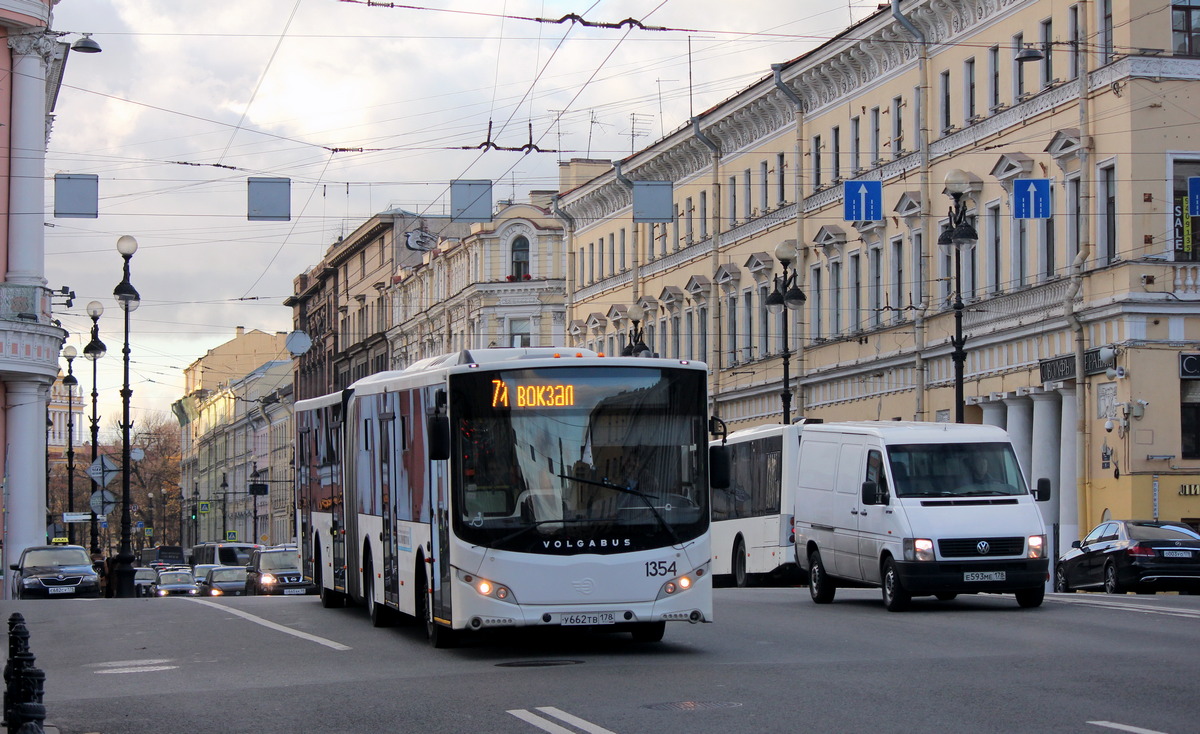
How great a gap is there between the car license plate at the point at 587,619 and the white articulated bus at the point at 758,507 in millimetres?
13065

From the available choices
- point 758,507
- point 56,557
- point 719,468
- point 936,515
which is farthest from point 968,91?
point 719,468

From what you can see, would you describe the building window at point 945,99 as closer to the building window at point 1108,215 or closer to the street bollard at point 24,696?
the building window at point 1108,215

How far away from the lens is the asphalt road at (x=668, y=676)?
38.2 feet

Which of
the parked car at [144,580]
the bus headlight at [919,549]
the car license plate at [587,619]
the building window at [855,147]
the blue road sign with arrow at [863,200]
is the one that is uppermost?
the building window at [855,147]

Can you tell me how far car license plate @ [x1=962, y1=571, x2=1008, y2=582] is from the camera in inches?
855

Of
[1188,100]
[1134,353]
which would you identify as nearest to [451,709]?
[1134,353]

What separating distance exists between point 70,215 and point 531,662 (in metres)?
19.3

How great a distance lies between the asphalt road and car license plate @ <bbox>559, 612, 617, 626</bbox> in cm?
35

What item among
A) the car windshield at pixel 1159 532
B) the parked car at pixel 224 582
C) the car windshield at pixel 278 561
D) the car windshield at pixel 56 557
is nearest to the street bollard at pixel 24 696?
the car windshield at pixel 1159 532

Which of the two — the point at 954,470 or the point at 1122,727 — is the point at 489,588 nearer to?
the point at 1122,727

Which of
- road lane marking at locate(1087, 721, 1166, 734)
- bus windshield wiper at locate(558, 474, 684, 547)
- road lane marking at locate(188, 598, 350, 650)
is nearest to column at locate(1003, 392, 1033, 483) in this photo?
road lane marking at locate(188, 598, 350, 650)

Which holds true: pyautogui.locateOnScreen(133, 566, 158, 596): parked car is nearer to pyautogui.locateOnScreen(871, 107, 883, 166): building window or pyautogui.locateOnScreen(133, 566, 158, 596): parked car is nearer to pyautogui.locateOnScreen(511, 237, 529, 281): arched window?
pyautogui.locateOnScreen(871, 107, 883, 166): building window

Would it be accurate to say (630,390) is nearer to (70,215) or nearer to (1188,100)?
(70,215)

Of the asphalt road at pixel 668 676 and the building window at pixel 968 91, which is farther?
the building window at pixel 968 91
